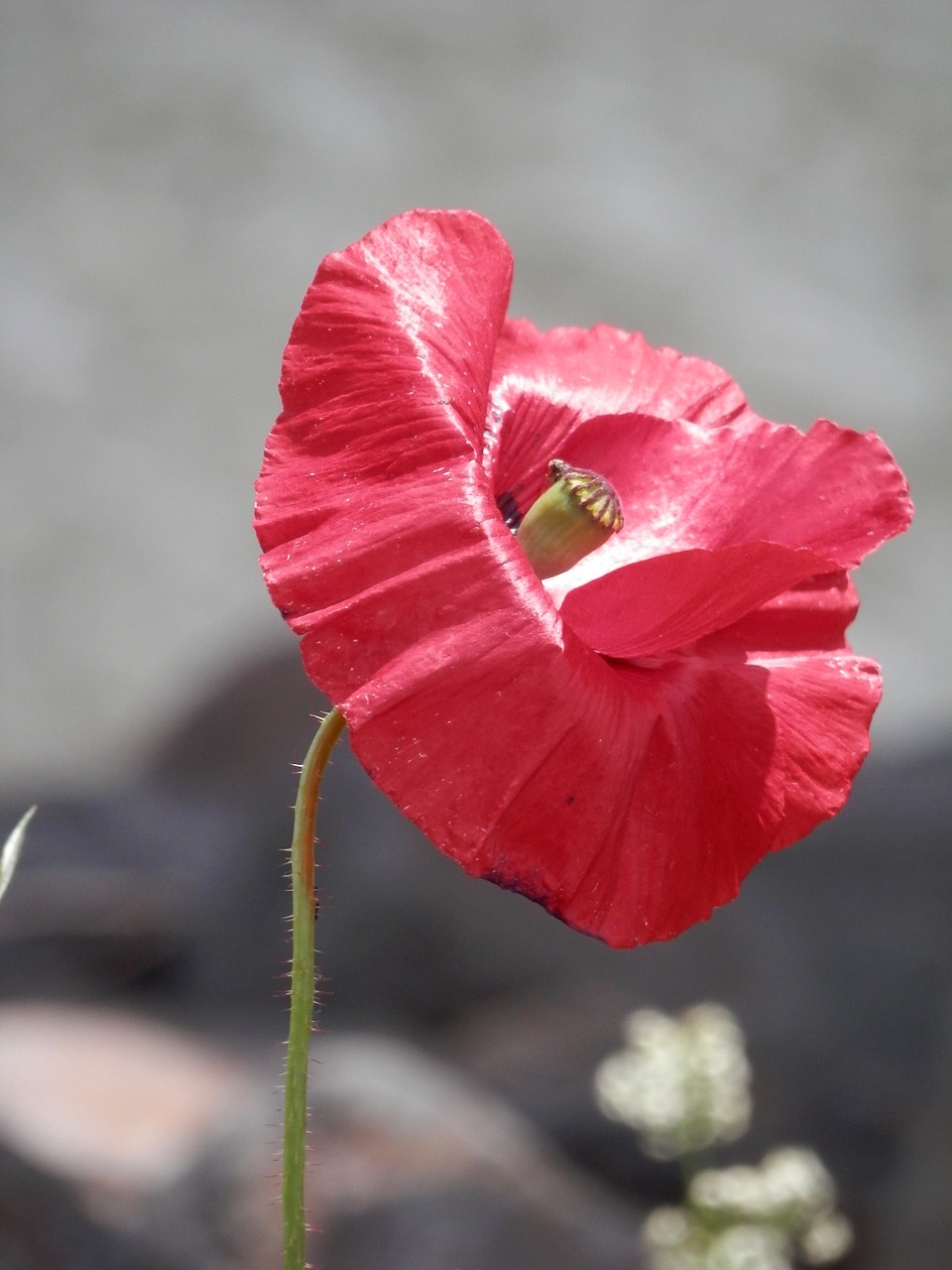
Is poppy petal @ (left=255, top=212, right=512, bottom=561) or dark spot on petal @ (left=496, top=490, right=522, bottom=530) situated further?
dark spot on petal @ (left=496, top=490, right=522, bottom=530)

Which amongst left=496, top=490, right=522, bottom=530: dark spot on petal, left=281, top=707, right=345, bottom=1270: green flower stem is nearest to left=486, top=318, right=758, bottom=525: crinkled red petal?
left=496, top=490, right=522, bottom=530: dark spot on petal

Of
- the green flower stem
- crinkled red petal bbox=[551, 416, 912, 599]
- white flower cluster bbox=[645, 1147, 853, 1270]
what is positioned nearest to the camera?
the green flower stem

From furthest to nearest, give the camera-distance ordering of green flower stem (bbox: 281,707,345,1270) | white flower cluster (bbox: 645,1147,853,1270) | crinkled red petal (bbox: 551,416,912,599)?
white flower cluster (bbox: 645,1147,853,1270), crinkled red petal (bbox: 551,416,912,599), green flower stem (bbox: 281,707,345,1270)

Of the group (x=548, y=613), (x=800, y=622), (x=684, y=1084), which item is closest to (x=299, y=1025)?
(x=548, y=613)

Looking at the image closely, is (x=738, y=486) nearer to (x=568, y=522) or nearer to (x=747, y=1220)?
(x=568, y=522)

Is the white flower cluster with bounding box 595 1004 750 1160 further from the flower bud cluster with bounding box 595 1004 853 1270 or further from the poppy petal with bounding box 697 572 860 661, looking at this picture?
the poppy petal with bounding box 697 572 860 661

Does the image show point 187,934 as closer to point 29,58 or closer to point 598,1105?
point 598,1105
